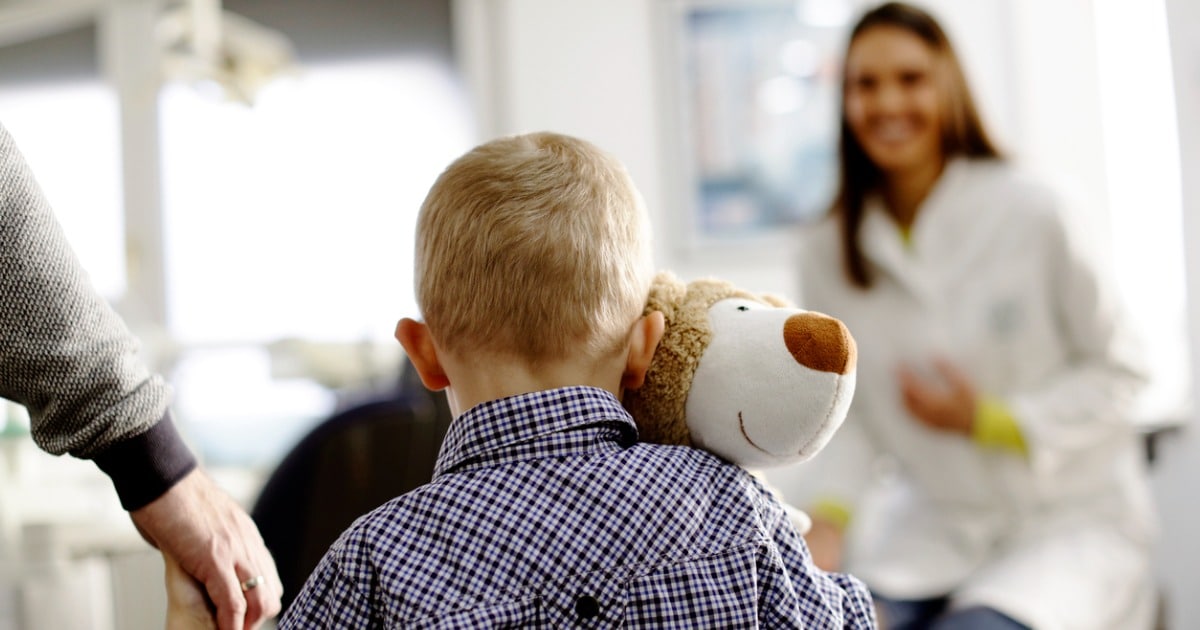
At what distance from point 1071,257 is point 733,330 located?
3.65 ft

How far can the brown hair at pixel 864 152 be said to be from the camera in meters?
1.89

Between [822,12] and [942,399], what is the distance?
234 centimetres

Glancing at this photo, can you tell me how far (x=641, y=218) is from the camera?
0.89 metres

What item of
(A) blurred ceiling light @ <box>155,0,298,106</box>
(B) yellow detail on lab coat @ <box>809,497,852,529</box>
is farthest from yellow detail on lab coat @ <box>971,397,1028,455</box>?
(A) blurred ceiling light @ <box>155,0,298,106</box>

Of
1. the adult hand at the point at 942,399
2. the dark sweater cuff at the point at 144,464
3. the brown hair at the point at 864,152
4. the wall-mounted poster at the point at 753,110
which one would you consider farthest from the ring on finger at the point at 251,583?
the wall-mounted poster at the point at 753,110

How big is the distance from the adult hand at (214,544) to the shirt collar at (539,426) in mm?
329

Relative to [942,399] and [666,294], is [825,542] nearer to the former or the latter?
[942,399]

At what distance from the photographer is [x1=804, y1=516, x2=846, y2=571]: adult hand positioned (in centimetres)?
162

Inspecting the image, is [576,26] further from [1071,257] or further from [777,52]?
[1071,257]

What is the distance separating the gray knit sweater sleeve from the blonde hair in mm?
315

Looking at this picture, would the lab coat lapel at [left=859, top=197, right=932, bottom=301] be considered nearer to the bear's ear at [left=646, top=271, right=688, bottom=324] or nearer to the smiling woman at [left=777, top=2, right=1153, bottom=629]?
the smiling woman at [left=777, top=2, right=1153, bottom=629]

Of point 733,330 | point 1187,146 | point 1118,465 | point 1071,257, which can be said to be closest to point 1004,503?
point 1118,465

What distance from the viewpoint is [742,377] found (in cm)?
84

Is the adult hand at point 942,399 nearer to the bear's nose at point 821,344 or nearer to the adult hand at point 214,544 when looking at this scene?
the bear's nose at point 821,344
